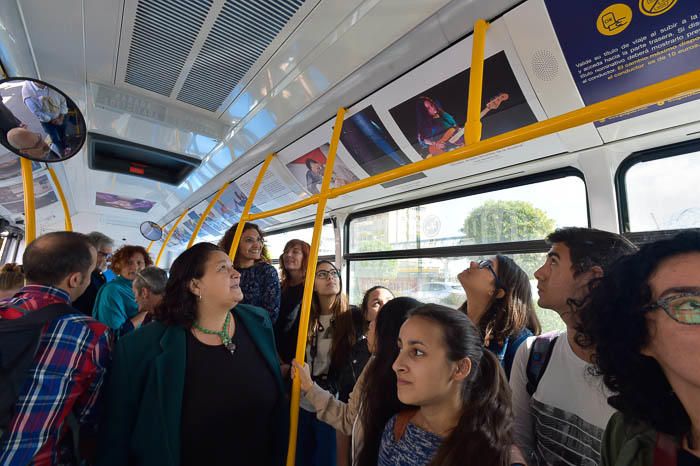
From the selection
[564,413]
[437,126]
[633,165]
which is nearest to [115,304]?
[437,126]

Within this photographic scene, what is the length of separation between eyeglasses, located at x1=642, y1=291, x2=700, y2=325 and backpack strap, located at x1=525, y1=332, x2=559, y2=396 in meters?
0.67

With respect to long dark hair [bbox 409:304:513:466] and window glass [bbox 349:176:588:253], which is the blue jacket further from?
window glass [bbox 349:176:588:253]

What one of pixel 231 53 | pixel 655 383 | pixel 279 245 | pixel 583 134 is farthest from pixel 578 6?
pixel 279 245

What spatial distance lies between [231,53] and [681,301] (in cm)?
189

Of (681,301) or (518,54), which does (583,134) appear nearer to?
(518,54)

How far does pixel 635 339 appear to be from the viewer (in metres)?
0.81

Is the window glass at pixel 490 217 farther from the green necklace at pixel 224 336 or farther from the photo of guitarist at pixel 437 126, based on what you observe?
the green necklace at pixel 224 336

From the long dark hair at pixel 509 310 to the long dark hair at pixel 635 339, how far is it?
90 cm

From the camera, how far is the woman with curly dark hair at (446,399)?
1.00m

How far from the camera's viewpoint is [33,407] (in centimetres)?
96

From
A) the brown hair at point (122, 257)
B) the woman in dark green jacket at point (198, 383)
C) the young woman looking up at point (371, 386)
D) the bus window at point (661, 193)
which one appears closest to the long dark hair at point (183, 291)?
the woman in dark green jacket at point (198, 383)

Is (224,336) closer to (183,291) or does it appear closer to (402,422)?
(183,291)

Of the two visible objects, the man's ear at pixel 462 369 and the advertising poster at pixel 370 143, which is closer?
the man's ear at pixel 462 369

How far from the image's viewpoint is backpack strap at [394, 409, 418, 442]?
1.18 m
